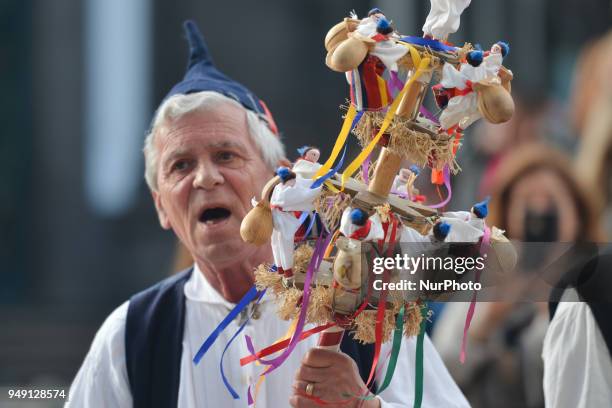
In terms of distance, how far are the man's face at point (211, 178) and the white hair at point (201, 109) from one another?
18mm

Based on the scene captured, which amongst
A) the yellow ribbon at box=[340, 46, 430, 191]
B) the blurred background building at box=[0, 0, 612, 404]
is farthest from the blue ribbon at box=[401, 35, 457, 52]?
the blurred background building at box=[0, 0, 612, 404]

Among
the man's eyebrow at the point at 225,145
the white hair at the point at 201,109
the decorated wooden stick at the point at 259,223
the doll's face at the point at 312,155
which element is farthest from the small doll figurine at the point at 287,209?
the white hair at the point at 201,109

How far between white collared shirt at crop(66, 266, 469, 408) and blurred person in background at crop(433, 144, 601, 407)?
135 cm

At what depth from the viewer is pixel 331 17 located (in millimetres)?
11953

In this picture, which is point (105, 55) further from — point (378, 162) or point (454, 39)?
point (378, 162)

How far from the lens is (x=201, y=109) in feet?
12.0

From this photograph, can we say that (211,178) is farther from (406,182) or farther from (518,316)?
(518,316)

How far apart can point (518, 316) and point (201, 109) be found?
6.12 ft

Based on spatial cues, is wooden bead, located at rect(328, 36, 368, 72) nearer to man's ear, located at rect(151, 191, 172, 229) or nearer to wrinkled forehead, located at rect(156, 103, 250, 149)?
wrinkled forehead, located at rect(156, 103, 250, 149)

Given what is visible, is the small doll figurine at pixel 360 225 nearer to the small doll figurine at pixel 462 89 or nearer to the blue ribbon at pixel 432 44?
the small doll figurine at pixel 462 89

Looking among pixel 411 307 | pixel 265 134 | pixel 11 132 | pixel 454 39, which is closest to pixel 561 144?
pixel 454 39

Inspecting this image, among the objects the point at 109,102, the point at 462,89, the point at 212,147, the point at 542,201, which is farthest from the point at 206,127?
the point at 109,102

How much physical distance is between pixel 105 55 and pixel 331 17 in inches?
90.8

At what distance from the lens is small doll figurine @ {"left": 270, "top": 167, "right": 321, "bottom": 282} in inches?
111
